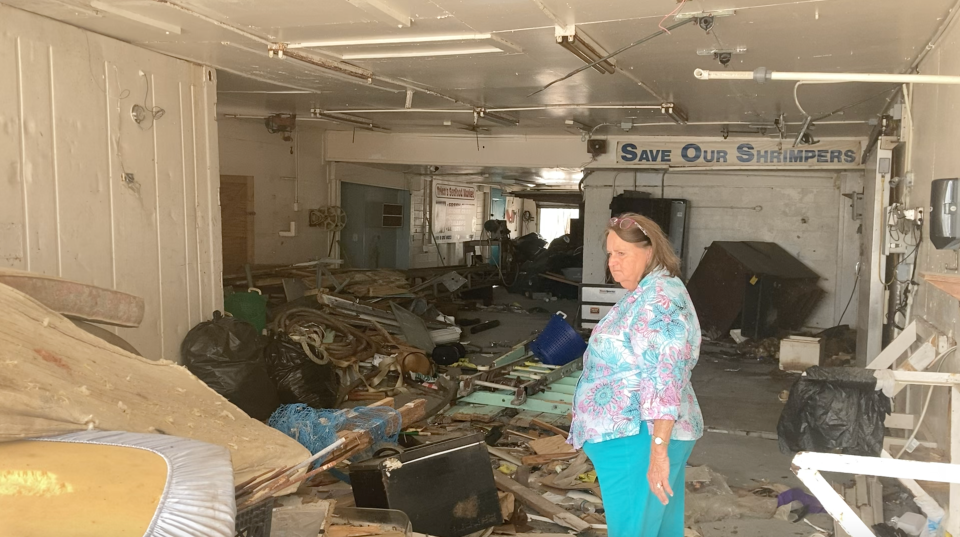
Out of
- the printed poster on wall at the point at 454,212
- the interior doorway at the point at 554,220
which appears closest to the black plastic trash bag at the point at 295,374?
the printed poster on wall at the point at 454,212

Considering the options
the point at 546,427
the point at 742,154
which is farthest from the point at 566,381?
the point at 742,154

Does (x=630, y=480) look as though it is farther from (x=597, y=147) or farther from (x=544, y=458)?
(x=597, y=147)

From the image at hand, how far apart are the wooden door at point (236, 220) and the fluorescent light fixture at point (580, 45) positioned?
5176 millimetres

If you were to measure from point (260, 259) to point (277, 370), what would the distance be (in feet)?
11.5

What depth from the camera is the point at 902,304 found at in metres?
4.50

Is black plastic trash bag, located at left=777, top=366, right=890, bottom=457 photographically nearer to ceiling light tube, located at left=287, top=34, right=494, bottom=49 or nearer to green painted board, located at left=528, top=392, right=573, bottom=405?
ceiling light tube, located at left=287, top=34, right=494, bottom=49

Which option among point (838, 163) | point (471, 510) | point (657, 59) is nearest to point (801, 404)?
point (471, 510)

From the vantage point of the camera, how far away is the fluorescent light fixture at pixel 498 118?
23.6ft

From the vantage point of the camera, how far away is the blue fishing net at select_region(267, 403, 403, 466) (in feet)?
12.1

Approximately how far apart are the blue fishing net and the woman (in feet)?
5.22

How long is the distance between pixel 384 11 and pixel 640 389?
2.39 meters

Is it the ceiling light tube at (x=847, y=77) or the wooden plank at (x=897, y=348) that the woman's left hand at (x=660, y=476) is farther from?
the wooden plank at (x=897, y=348)

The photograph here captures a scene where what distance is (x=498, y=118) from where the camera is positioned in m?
7.57

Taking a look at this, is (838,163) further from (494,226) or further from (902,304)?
(494,226)
